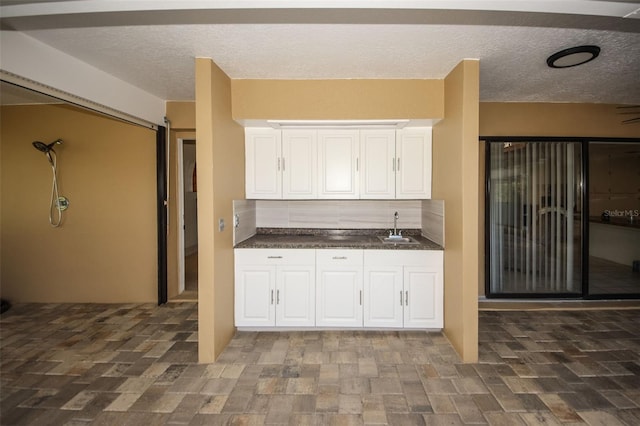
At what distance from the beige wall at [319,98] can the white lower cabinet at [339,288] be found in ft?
4.61

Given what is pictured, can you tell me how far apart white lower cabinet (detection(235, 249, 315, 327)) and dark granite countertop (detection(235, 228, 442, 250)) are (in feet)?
0.31

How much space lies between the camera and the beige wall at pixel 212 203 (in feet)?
8.63

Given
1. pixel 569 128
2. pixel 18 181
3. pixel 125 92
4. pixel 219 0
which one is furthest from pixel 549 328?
pixel 18 181

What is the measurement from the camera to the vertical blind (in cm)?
413

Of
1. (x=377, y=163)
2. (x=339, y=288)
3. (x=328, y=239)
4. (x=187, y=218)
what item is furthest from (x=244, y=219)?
(x=187, y=218)

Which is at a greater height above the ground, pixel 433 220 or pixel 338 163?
pixel 338 163

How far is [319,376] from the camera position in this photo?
248cm

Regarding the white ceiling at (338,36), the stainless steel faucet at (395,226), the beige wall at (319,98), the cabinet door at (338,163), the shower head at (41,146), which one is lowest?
the stainless steel faucet at (395,226)

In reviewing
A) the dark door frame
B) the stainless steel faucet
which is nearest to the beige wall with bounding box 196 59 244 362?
the dark door frame

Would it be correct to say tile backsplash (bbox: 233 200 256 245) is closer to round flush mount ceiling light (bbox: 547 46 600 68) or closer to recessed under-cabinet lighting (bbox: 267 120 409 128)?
recessed under-cabinet lighting (bbox: 267 120 409 128)

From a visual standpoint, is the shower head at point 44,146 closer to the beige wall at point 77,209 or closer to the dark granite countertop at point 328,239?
the beige wall at point 77,209

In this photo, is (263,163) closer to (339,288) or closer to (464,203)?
(339,288)

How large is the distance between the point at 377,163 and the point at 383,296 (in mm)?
1407

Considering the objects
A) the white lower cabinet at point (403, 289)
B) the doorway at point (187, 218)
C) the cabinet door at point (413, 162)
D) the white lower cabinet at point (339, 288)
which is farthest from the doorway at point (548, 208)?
the doorway at point (187, 218)
